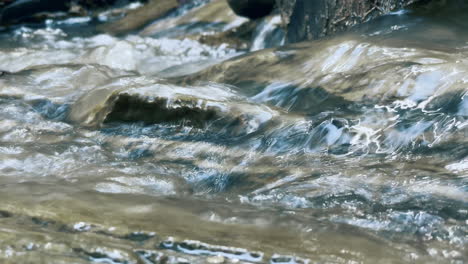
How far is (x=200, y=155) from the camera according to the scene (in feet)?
11.8

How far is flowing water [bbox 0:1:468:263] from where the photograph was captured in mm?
1999

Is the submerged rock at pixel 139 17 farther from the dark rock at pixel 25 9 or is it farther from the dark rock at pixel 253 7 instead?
the dark rock at pixel 253 7

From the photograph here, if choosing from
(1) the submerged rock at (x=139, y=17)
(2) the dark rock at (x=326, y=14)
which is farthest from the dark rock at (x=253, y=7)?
(1) the submerged rock at (x=139, y=17)

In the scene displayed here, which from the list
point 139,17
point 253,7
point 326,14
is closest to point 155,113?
point 326,14

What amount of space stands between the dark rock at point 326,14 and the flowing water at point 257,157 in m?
0.29

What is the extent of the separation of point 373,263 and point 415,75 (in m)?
2.12

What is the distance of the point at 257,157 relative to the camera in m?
3.41

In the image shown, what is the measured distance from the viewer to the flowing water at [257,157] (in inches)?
78.7

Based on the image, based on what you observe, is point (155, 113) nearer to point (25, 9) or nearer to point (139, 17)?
point (139, 17)

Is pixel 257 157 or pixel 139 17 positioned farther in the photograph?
pixel 139 17

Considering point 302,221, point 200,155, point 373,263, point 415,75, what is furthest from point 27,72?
point 373,263

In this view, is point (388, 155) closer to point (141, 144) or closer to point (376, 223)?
point (376, 223)

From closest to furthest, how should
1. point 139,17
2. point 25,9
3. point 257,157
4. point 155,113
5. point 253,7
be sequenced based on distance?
point 257,157 < point 155,113 < point 253,7 < point 139,17 < point 25,9

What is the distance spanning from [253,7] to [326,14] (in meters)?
3.66
